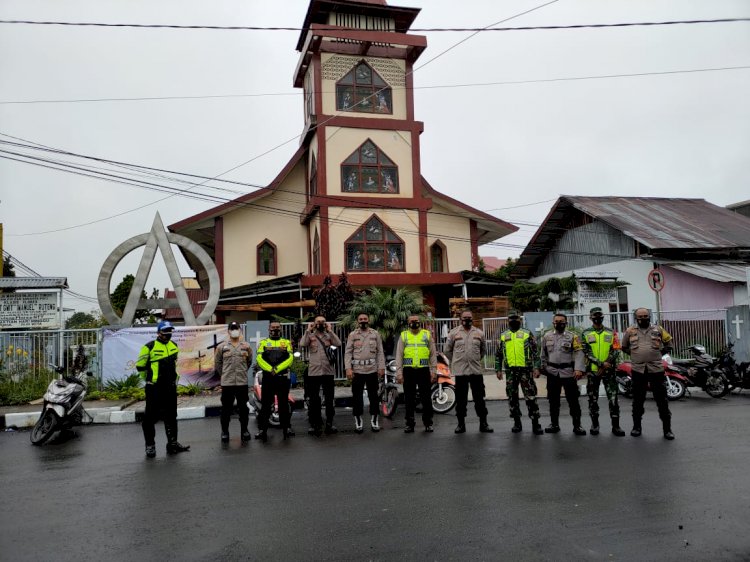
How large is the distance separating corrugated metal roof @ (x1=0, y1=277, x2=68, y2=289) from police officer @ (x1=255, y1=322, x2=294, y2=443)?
Answer: 305 inches

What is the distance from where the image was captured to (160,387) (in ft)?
25.8

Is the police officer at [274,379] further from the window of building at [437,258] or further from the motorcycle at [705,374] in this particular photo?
the window of building at [437,258]

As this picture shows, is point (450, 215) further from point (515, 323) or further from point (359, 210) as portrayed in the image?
point (515, 323)

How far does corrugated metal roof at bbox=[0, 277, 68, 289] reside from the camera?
46.8 ft

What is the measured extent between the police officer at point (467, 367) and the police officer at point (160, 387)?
12.0ft

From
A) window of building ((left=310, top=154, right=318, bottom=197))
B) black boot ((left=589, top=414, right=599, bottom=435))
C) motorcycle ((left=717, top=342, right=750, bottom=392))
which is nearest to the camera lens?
black boot ((left=589, top=414, right=599, bottom=435))

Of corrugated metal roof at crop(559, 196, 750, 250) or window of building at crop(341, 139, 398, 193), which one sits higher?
window of building at crop(341, 139, 398, 193)

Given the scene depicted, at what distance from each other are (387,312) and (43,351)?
771 centimetres

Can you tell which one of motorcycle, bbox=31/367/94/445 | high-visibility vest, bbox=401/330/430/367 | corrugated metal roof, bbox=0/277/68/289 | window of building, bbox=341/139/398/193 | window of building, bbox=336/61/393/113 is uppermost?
window of building, bbox=336/61/393/113

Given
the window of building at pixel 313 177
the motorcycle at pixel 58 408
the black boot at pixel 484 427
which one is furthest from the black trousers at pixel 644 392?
the window of building at pixel 313 177

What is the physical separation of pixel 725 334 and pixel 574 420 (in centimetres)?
962

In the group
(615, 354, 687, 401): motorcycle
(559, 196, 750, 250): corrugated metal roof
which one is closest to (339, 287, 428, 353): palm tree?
(615, 354, 687, 401): motorcycle

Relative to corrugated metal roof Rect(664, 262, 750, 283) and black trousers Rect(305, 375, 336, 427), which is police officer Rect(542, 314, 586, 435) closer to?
black trousers Rect(305, 375, 336, 427)

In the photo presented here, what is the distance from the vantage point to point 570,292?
18031 mm
